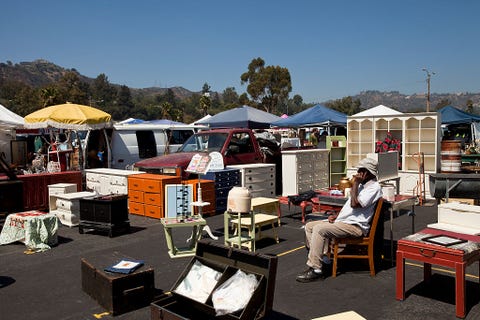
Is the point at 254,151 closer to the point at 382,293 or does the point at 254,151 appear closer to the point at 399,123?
the point at 399,123

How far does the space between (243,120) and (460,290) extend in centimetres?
1292

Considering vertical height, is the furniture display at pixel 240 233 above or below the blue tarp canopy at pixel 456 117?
below

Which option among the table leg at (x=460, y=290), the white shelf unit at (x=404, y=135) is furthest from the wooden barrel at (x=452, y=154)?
the table leg at (x=460, y=290)

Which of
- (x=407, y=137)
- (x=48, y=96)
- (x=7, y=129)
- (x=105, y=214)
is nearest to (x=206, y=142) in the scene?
(x=105, y=214)

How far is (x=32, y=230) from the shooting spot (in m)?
7.84

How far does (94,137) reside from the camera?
15.6 m

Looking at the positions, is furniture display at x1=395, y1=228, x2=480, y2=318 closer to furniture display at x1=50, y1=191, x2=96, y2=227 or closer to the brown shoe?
the brown shoe

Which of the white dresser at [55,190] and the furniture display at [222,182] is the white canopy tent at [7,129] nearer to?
the white dresser at [55,190]

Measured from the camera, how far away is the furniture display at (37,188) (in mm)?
10539

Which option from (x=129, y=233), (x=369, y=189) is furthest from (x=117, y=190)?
(x=369, y=189)

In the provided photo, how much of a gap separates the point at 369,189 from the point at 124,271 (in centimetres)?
341

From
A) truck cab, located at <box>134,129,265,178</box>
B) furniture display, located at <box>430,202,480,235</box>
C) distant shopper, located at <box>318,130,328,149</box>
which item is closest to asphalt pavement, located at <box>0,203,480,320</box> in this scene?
furniture display, located at <box>430,202,480,235</box>

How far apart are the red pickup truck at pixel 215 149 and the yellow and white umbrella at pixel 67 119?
308 cm

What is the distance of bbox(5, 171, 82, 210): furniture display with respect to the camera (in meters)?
10.5
